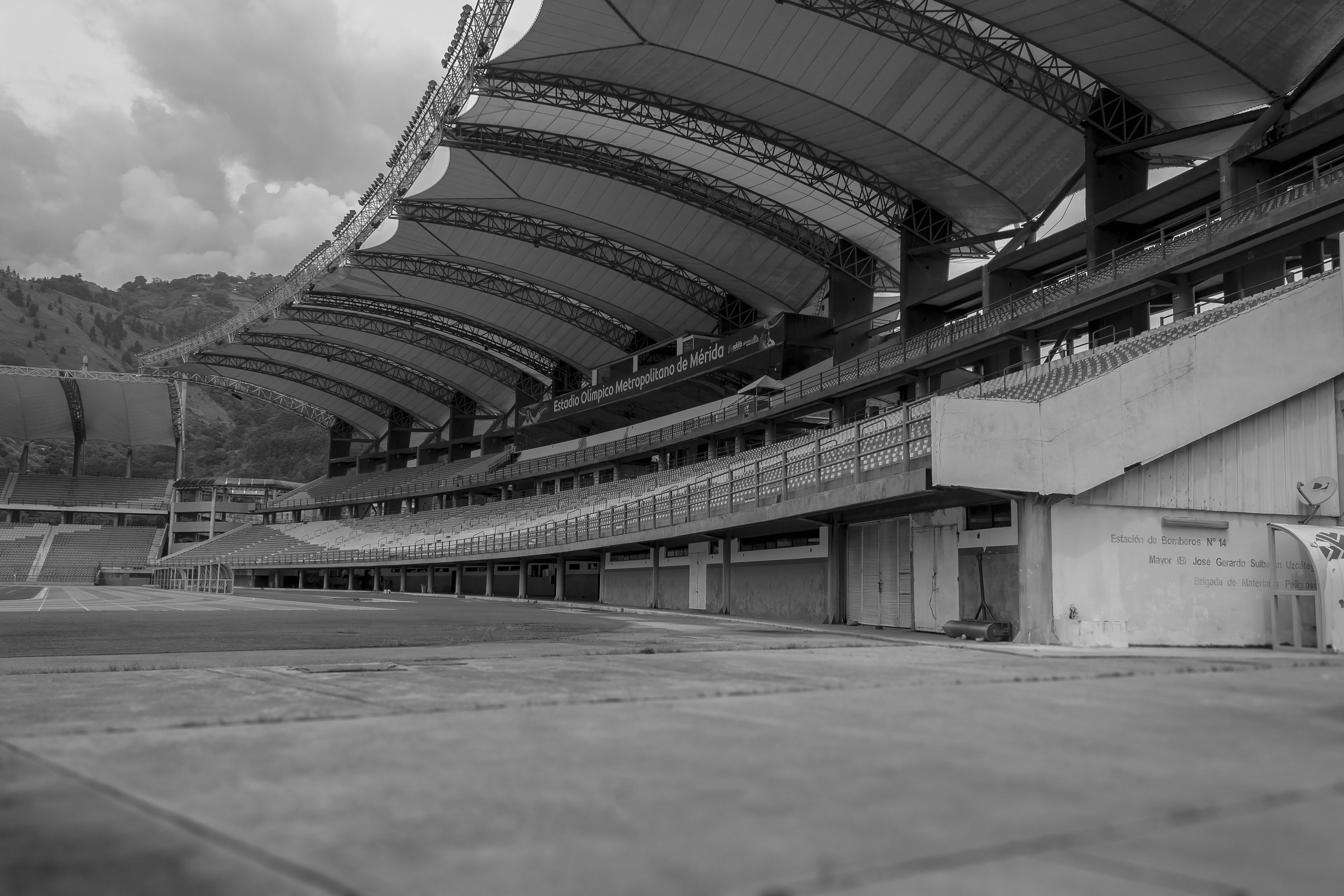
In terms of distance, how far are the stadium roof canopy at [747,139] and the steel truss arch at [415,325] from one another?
0.47m

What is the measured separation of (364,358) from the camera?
82000 millimetres

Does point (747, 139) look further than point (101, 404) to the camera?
No

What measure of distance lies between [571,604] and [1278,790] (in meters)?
38.2

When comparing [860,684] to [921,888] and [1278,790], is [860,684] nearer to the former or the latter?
[1278,790]

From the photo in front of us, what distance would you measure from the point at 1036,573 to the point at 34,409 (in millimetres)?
94677

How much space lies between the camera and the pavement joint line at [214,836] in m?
2.51

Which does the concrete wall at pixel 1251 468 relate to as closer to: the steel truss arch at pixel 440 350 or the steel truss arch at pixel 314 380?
the steel truss arch at pixel 440 350

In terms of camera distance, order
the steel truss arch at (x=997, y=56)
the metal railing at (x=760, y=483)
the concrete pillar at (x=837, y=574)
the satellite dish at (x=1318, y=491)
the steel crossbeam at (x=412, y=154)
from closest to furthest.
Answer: the satellite dish at (x=1318, y=491), the metal railing at (x=760, y=483), the concrete pillar at (x=837, y=574), the steel truss arch at (x=997, y=56), the steel crossbeam at (x=412, y=154)

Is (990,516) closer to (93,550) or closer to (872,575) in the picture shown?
(872,575)

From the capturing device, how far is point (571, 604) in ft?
135

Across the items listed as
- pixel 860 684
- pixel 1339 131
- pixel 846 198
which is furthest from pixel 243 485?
pixel 860 684

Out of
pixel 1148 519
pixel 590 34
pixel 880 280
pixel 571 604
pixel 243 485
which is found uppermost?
pixel 590 34

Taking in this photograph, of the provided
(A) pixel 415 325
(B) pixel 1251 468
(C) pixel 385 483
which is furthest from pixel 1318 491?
(C) pixel 385 483

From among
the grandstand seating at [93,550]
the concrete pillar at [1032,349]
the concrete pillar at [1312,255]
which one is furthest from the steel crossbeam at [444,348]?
the concrete pillar at [1312,255]
